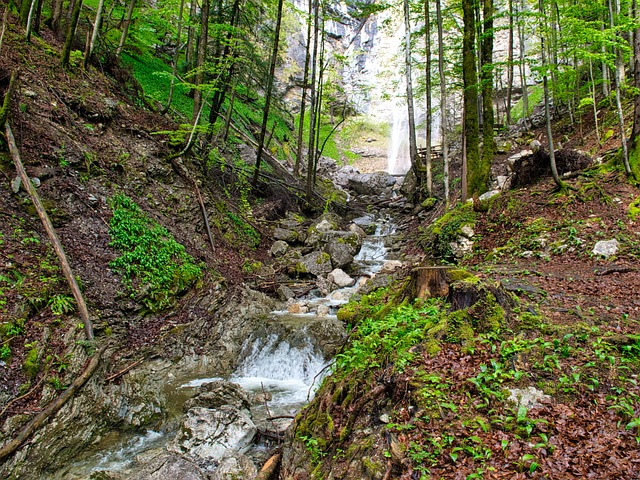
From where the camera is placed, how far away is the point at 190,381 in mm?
6602

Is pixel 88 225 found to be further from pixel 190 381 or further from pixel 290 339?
pixel 290 339

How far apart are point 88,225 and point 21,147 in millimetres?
1867

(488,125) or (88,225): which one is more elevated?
(488,125)

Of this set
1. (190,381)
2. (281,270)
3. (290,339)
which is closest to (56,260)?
(190,381)

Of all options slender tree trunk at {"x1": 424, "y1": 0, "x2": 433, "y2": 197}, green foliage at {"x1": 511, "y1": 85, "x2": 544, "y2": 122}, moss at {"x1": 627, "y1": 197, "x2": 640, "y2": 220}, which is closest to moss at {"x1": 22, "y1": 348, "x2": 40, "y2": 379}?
moss at {"x1": 627, "y1": 197, "x2": 640, "y2": 220}

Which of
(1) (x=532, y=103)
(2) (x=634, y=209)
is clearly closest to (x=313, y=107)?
(2) (x=634, y=209)

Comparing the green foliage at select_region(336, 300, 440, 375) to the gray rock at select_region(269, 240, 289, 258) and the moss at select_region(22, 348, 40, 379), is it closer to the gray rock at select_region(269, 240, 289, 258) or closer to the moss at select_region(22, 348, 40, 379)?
the moss at select_region(22, 348, 40, 379)

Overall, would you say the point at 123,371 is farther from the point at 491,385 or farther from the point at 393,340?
the point at 491,385

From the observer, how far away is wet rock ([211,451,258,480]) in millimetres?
4086

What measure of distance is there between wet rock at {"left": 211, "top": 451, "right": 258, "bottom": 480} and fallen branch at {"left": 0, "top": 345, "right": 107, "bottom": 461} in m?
2.24

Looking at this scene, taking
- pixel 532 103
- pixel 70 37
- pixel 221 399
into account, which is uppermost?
pixel 532 103

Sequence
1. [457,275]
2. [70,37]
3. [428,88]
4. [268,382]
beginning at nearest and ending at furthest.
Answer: [457,275], [268,382], [70,37], [428,88]

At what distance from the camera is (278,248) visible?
1240 cm

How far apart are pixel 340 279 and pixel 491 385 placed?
25.6 feet
